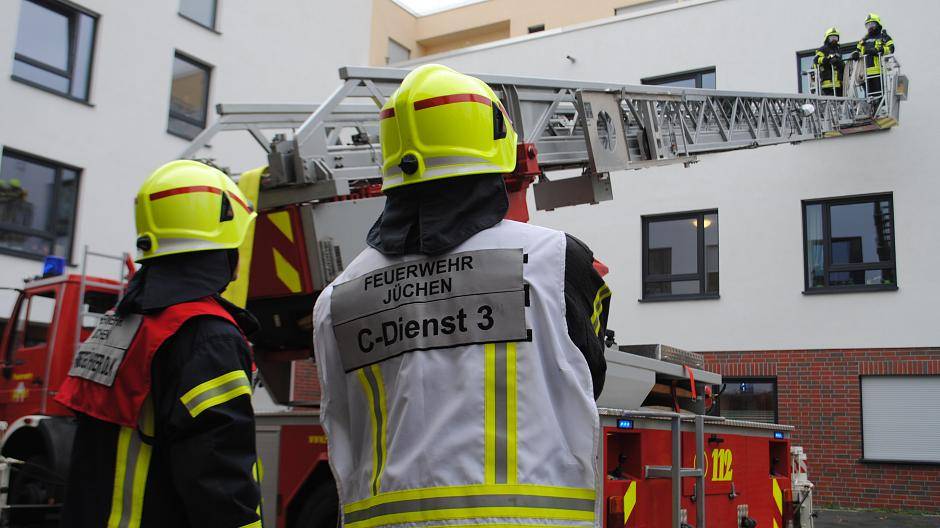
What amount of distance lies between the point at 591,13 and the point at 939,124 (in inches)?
587

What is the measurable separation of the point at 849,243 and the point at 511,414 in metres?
13.7

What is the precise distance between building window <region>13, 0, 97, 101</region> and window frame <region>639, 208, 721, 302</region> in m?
9.84

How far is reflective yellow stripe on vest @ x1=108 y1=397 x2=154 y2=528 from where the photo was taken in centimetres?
254

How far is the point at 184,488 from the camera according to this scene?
2.41 metres

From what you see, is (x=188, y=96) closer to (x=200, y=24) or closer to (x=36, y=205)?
(x=200, y=24)

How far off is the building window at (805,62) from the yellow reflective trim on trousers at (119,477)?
1418 cm

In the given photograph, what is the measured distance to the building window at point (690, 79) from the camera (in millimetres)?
15898

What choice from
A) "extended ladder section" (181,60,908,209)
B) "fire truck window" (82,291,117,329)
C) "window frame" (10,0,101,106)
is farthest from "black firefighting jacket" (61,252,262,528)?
"window frame" (10,0,101,106)

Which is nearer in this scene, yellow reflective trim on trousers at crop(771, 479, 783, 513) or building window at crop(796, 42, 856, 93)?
yellow reflective trim on trousers at crop(771, 479, 783, 513)

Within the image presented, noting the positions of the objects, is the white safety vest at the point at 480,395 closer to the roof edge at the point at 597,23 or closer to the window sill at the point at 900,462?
the window sill at the point at 900,462

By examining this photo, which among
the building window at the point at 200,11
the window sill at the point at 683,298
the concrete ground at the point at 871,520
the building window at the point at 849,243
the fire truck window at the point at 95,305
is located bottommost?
the concrete ground at the point at 871,520

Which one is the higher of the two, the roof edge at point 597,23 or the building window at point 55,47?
the roof edge at point 597,23

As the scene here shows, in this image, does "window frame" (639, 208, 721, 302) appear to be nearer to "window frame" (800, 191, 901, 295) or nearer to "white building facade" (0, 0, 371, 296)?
"window frame" (800, 191, 901, 295)

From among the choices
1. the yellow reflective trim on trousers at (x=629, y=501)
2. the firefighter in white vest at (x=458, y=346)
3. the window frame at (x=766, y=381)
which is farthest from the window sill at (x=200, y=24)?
the firefighter in white vest at (x=458, y=346)
